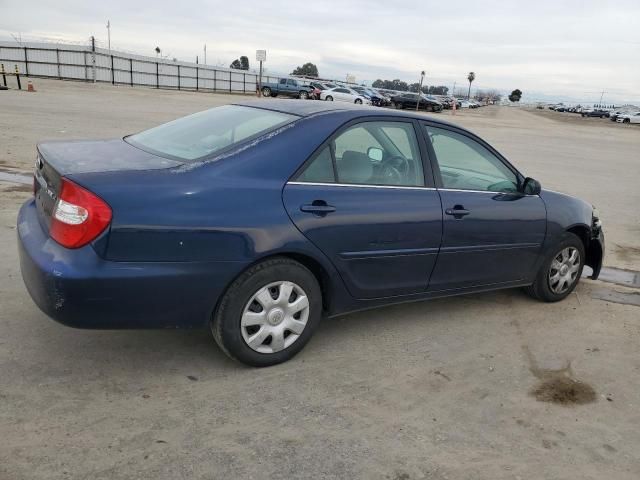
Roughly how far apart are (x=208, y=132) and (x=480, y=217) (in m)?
2.01

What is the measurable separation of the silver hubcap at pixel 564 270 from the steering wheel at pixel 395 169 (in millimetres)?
1806

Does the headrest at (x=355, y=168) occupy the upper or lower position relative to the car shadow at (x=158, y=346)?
upper

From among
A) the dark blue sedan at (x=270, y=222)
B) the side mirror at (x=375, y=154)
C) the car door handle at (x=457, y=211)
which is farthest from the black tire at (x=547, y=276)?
the side mirror at (x=375, y=154)

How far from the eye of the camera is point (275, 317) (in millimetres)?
3373

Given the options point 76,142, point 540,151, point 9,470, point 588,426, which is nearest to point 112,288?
point 9,470

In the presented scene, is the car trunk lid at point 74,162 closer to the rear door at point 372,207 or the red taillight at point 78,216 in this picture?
the red taillight at point 78,216

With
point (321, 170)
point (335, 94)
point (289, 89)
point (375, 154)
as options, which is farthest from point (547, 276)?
point (289, 89)

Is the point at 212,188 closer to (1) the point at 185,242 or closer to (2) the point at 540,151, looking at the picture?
(1) the point at 185,242

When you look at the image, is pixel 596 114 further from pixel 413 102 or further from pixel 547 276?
pixel 547 276

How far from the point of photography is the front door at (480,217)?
4027mm

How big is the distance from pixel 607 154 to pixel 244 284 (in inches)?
773

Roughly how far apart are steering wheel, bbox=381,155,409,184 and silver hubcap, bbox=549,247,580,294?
181cm

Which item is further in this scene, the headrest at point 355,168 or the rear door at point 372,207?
the headrest at point 355,168

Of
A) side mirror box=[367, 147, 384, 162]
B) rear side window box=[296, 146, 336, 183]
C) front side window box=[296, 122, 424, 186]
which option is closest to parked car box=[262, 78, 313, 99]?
front side window box=[296, 122, 424, 186]
